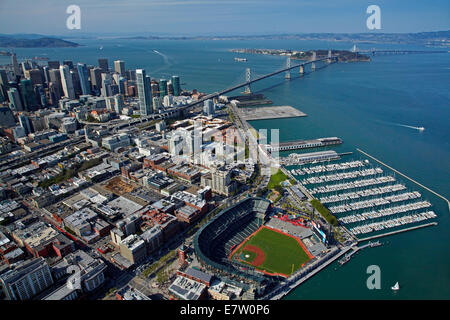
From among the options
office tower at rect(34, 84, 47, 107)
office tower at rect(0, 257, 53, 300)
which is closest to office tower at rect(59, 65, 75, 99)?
office tower at rect(34, 84, 47, 107)

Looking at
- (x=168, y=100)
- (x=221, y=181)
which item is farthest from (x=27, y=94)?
(x=221, y=181)

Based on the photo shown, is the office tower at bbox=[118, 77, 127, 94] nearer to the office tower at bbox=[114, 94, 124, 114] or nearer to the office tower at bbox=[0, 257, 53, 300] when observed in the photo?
the office tower at bbox=[114, 94, 124, 114]

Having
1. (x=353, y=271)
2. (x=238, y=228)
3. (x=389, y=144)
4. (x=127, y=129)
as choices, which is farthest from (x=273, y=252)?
(x=127, y=129)

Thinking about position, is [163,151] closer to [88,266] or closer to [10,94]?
[88,266]

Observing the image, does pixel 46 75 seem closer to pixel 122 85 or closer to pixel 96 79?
pixel 96 79

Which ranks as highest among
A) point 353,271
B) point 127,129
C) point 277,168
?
point 127,129

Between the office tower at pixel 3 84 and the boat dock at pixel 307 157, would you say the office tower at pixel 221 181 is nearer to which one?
the boat dock at pixel 307 157

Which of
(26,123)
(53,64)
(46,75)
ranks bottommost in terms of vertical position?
(26,123)
